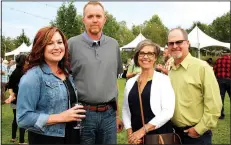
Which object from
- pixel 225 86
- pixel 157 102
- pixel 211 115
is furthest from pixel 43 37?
pixel 225 86

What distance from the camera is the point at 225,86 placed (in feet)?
29.9

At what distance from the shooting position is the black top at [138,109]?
9.46 ft

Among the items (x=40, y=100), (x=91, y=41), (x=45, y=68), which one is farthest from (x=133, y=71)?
(x=40, y=100)

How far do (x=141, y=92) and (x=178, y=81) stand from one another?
438 mm

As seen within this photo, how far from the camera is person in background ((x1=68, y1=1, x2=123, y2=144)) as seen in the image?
10.7 feet

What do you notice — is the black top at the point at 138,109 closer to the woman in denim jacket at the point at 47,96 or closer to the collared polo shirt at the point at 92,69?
the collared polo shirt at the point at 92,69

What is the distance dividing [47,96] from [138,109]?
2.87 ft

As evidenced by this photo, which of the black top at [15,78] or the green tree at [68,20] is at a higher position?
the green tree at [68,20]

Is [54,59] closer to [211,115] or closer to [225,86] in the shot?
[211,115]

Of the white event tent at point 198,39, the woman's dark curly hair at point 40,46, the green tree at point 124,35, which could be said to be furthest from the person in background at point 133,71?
the green tree at point 124,35

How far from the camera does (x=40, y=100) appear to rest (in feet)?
8.50

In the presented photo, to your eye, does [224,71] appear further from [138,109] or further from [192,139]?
[138,109]

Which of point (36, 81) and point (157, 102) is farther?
point (157, 102)

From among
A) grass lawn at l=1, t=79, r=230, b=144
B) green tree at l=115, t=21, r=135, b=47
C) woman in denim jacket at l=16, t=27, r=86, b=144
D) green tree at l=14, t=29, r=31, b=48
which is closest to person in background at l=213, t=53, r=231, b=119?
grass lawn at l=1, t=79, r=230, b=144
